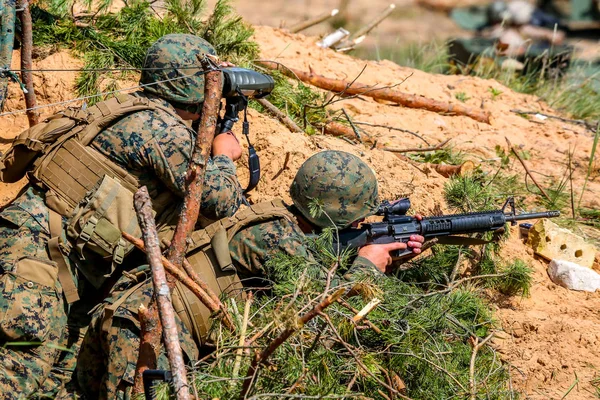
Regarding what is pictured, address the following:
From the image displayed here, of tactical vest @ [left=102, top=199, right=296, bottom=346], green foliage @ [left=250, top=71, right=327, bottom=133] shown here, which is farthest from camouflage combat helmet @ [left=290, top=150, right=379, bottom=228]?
green foliage @ [left=250, top=71, right=327, bottom=133]

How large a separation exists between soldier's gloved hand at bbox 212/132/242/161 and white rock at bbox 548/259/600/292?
2303mm

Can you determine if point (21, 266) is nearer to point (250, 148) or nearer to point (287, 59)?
point (250, 148)

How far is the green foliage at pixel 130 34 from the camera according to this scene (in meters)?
5.76

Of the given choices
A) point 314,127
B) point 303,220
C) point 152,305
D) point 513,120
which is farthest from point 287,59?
point 152,305

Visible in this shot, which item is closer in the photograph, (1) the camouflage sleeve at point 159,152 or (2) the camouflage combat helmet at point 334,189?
(1) the camouflage sleeve at point 159,152

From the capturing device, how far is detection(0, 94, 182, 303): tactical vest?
13.2 ft

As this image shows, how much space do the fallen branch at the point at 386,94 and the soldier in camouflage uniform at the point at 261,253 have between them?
8.09 feet

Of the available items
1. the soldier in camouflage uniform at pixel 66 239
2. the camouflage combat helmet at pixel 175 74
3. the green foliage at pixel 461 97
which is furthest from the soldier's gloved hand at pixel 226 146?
the green foliage at pixel 461 97

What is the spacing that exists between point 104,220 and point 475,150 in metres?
3.66

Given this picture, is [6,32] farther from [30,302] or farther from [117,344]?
[117,344]

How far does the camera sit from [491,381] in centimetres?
372

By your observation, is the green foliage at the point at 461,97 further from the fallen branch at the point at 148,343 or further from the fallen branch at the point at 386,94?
the fallen branch at the point at 148,343

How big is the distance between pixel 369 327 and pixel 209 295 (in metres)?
0.78

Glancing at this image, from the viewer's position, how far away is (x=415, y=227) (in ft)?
15.2
